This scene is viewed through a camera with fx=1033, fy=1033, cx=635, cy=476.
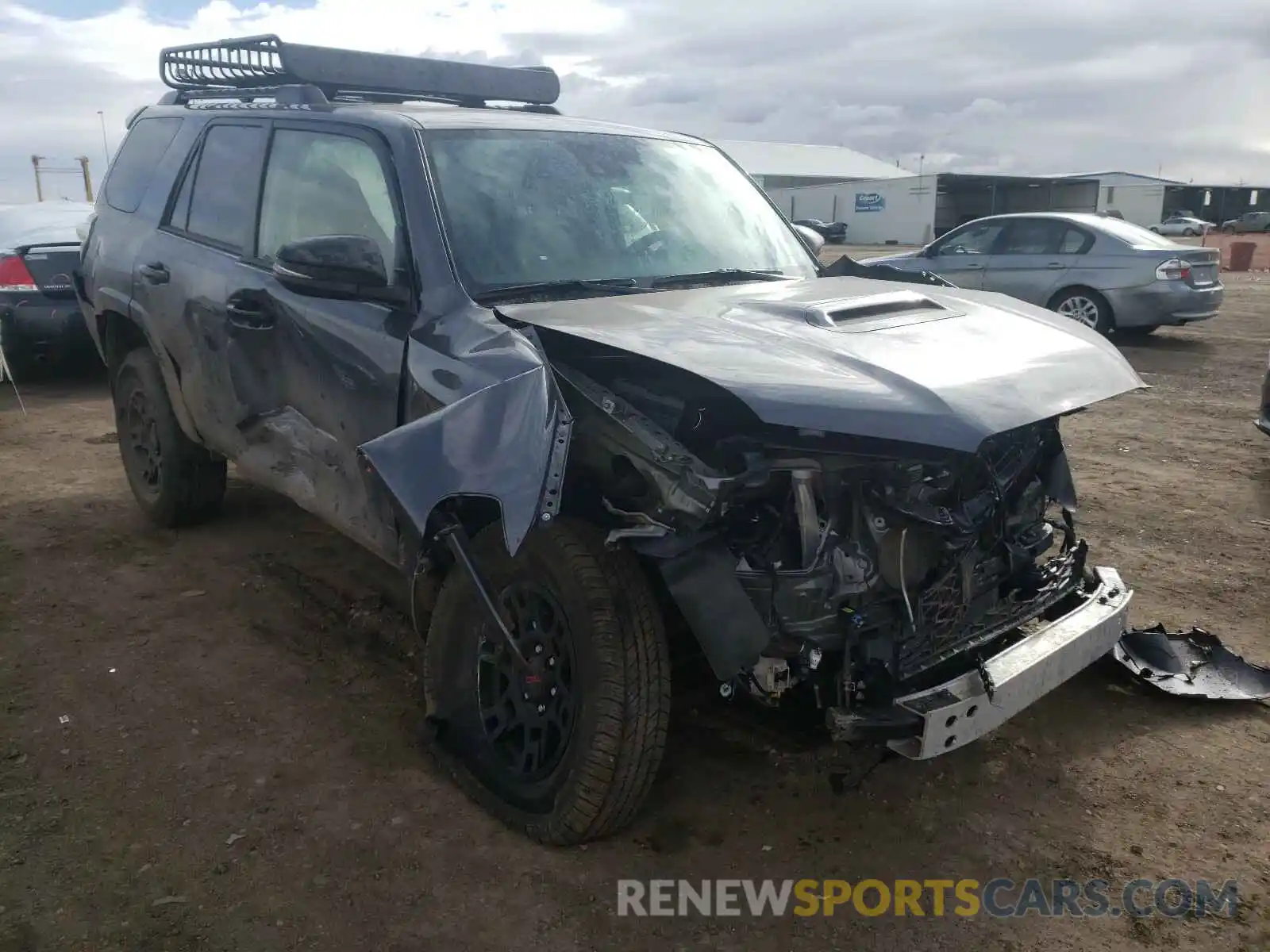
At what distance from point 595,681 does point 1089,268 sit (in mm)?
10714

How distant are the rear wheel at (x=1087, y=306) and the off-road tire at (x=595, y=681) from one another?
1028 centimetres

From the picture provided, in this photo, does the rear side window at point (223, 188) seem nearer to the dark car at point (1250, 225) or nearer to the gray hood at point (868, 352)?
the gray hood at point (868, 352)

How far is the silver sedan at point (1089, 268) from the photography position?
1144 centimetres

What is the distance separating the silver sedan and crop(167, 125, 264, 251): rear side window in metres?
8.08

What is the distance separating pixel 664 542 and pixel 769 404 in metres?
0.50

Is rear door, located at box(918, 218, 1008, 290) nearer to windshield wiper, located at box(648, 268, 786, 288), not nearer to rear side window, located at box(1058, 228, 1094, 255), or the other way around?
rear side window, located at box(1058, 228, 1094, 255)

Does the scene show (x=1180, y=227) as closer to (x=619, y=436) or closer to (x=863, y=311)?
(x=863, y=311)

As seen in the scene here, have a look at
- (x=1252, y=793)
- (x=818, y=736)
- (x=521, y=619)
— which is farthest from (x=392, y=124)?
(x=1252, y=793)

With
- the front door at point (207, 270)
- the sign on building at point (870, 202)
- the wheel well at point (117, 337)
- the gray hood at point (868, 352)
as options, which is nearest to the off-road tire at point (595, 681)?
the gray hood at point (868, 352)

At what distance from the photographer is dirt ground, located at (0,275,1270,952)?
262 cm

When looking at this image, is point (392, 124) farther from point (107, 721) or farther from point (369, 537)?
point (107, 721)

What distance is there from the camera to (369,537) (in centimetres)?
348

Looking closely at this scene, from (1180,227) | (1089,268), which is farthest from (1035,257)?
(1180,227)

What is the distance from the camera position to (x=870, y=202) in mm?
48406
